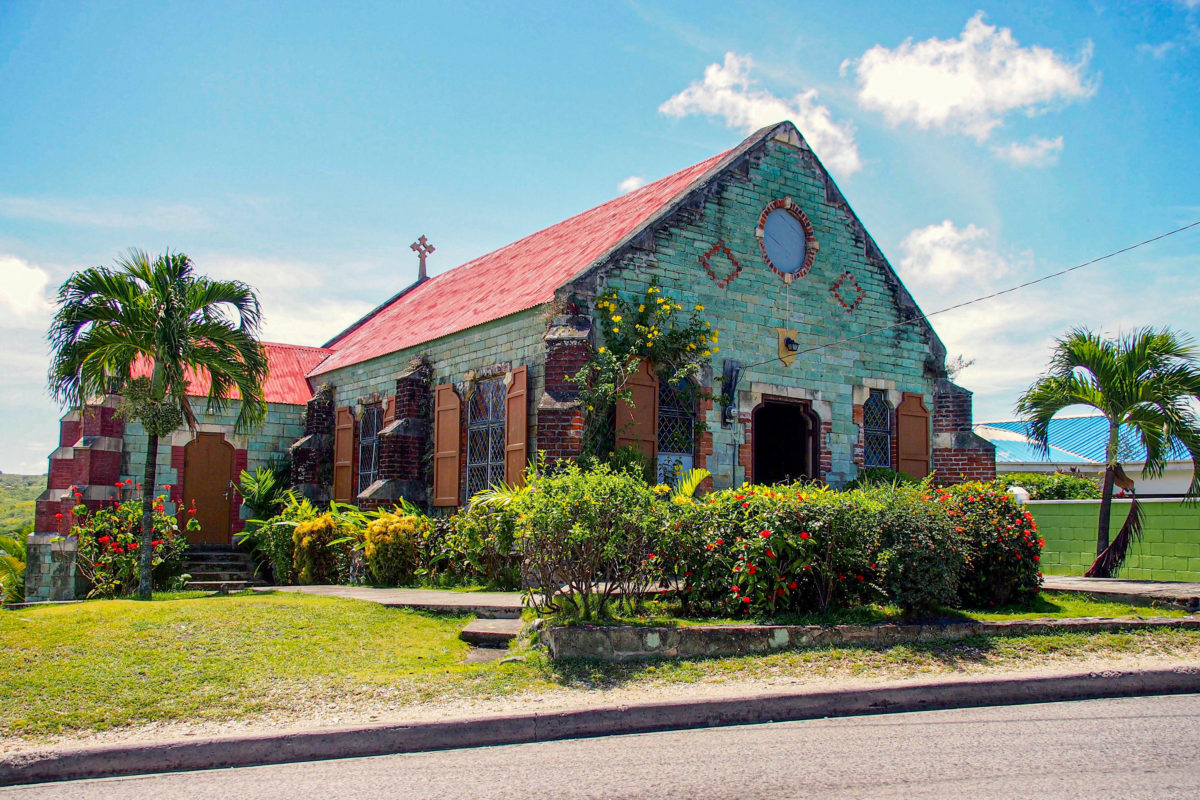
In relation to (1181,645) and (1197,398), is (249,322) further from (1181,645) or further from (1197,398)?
(1197,398)

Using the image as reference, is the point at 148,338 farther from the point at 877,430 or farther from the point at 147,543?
Answer: the point at 877,430

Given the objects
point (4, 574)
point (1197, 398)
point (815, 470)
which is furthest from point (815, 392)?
point (4, 574)

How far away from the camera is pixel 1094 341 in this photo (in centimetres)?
1297

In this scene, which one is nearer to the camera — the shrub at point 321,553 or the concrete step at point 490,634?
the concrete step at point 490,634

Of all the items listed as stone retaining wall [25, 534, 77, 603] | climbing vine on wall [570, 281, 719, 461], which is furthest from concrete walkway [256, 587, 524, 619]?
stone retaining wall [25, 534, 77, 603]

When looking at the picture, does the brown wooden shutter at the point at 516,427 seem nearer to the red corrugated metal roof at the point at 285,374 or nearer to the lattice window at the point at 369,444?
the lattice window at the point at 369,444

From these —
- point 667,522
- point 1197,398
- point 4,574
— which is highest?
point 1197,398

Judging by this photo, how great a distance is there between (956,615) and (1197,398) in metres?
5.78

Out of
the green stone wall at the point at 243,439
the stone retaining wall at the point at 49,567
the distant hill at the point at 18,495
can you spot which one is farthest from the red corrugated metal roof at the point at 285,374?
the distant hill at the point at 18,495

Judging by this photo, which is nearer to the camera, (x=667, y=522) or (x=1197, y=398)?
A: (x=667, y=522)

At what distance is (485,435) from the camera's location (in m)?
15.1

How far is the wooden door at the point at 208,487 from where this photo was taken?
19.5m

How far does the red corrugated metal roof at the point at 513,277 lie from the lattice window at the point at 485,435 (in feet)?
3.91

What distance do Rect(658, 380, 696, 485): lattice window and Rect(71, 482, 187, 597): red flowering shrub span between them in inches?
284
